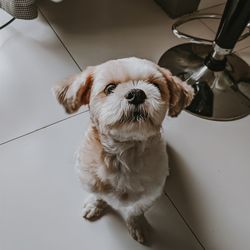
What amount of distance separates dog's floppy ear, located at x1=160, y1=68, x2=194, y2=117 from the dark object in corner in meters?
0.90

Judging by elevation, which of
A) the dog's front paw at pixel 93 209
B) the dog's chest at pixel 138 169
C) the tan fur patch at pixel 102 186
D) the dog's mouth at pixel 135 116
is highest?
the dog's mouth at pixel 135 116

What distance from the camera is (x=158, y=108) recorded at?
2.25 ft

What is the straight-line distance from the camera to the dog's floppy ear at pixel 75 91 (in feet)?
2.50

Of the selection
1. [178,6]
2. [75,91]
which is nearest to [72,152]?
[75,91]

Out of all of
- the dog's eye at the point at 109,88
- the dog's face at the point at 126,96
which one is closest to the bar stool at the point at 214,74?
the dog's face at the point at 126,96

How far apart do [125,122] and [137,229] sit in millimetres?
451

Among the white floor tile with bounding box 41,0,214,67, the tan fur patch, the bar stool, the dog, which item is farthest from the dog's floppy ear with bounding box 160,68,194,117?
the white floor tile with bounding box 41,0,214,67

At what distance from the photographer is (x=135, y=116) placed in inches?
26.8

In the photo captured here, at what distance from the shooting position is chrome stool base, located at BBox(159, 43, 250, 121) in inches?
52.1

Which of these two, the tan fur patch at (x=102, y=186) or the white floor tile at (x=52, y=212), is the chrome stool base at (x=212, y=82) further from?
the tan fur patch at (x=102, y=186)

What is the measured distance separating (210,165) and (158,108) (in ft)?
1.93

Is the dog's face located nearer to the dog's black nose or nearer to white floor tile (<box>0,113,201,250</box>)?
the dog's black nose

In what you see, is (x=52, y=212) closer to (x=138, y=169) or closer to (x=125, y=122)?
(x=138, y=169)

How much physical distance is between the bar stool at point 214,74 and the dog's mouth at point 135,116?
65 centimetres
